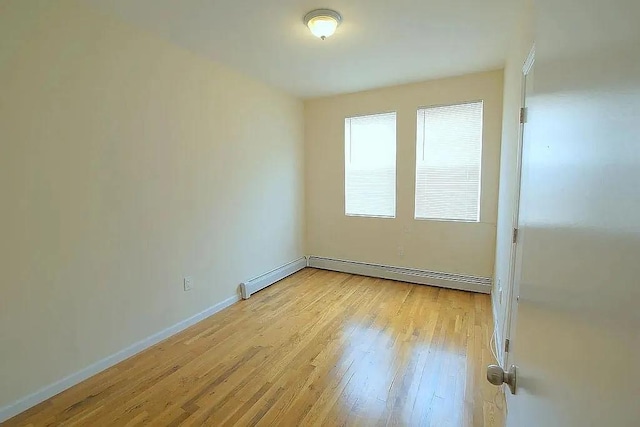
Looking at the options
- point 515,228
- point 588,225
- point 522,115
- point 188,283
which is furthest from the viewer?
point 188,283

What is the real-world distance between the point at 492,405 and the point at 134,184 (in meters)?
2.92

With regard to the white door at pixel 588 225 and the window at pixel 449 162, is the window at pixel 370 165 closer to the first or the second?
the window at pixel 449 162

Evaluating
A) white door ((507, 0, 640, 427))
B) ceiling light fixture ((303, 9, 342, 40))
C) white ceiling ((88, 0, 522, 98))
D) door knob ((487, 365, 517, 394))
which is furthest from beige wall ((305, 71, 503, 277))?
white door ((507, 0, 640, 427))

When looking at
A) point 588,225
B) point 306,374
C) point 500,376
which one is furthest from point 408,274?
point 588,225

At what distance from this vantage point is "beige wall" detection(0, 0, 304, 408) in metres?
1.83

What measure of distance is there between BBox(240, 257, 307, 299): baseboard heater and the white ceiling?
240 cm

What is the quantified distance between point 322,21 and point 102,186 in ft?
6.50

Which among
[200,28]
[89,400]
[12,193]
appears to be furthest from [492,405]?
[200,28]

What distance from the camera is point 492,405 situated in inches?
74.2

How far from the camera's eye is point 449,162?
12.4 ft

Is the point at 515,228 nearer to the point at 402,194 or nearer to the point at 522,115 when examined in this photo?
the point at 522,115

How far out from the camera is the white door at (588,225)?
12.4 inches

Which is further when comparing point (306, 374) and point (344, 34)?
point (344, 34)

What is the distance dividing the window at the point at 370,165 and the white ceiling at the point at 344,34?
2.53ft
